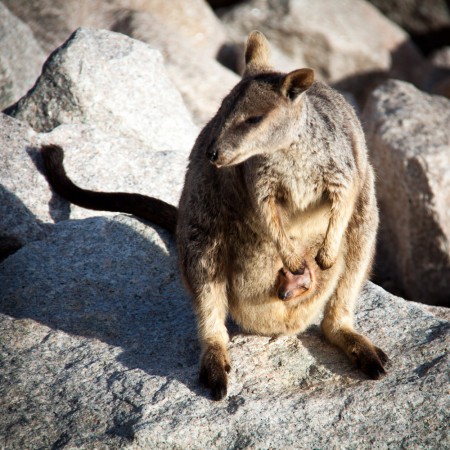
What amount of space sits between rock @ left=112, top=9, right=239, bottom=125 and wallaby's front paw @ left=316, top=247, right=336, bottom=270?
4883 mm

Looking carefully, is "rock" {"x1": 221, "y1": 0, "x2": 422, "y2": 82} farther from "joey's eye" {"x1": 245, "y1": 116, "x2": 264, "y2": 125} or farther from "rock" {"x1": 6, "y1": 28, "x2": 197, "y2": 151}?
"joey's eye" {"x1": 245, "y1": 116, "x2": 264, "y2": 125}

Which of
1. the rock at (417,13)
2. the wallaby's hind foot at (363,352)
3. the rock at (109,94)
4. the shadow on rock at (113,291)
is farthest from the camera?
the rock at (417,13)

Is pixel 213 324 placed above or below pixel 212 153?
below

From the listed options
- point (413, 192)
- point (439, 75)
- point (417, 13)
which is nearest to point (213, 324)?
point (413, 192)

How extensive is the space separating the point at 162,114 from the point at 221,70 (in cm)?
274

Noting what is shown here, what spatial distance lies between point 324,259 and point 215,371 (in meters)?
1.09

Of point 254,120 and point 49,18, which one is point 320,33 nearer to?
point 49,18

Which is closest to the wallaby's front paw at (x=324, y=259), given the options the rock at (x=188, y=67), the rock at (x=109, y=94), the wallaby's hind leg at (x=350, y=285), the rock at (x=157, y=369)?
the wallaby's hind leg at (x=350, y=285)

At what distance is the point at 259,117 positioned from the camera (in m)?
4.74

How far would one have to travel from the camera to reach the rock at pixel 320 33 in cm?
1325

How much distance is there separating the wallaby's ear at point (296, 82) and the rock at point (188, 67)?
483cm

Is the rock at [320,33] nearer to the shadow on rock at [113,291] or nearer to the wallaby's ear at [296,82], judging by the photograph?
the shadow on rock at [113,291]

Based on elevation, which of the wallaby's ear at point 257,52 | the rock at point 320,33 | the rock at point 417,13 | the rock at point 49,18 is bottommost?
the rock at point 417,13

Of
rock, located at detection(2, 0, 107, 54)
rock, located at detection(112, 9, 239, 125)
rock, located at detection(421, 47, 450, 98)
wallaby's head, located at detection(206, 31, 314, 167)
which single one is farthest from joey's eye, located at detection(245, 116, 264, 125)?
rock, located at detection(421, 47, 450, 98)
